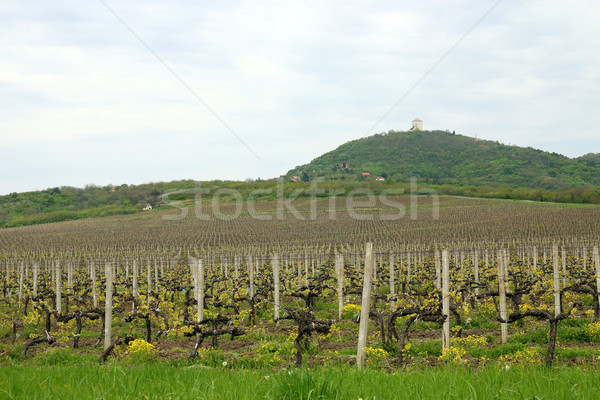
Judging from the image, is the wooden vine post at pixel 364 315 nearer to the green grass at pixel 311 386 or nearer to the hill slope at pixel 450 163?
the green grass at pixel 311 386

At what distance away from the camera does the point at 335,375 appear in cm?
518

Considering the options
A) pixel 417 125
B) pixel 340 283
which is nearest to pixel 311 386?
pixel 340 283

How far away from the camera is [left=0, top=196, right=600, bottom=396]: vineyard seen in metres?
9.11

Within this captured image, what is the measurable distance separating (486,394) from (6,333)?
15.6m

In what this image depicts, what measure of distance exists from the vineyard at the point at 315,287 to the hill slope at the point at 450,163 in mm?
46855

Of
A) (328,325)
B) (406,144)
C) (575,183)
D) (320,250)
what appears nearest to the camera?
(328,325)

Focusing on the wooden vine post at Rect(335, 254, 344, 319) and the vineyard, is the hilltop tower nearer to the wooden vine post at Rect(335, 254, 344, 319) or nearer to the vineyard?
the vineyard

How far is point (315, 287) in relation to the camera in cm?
1636

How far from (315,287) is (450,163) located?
139 metres

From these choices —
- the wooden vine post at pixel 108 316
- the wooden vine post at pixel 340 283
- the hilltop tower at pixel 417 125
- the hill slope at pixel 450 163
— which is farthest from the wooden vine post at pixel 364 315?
the hilltop tower at pixel 417 125

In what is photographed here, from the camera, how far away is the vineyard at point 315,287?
9109 mm

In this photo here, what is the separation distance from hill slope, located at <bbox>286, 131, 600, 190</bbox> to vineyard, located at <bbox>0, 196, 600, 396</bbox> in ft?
154

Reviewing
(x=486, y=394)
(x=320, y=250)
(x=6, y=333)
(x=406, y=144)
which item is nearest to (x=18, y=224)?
(x=320, y=250)

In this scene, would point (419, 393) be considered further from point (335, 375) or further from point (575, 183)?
point (575, 183)
